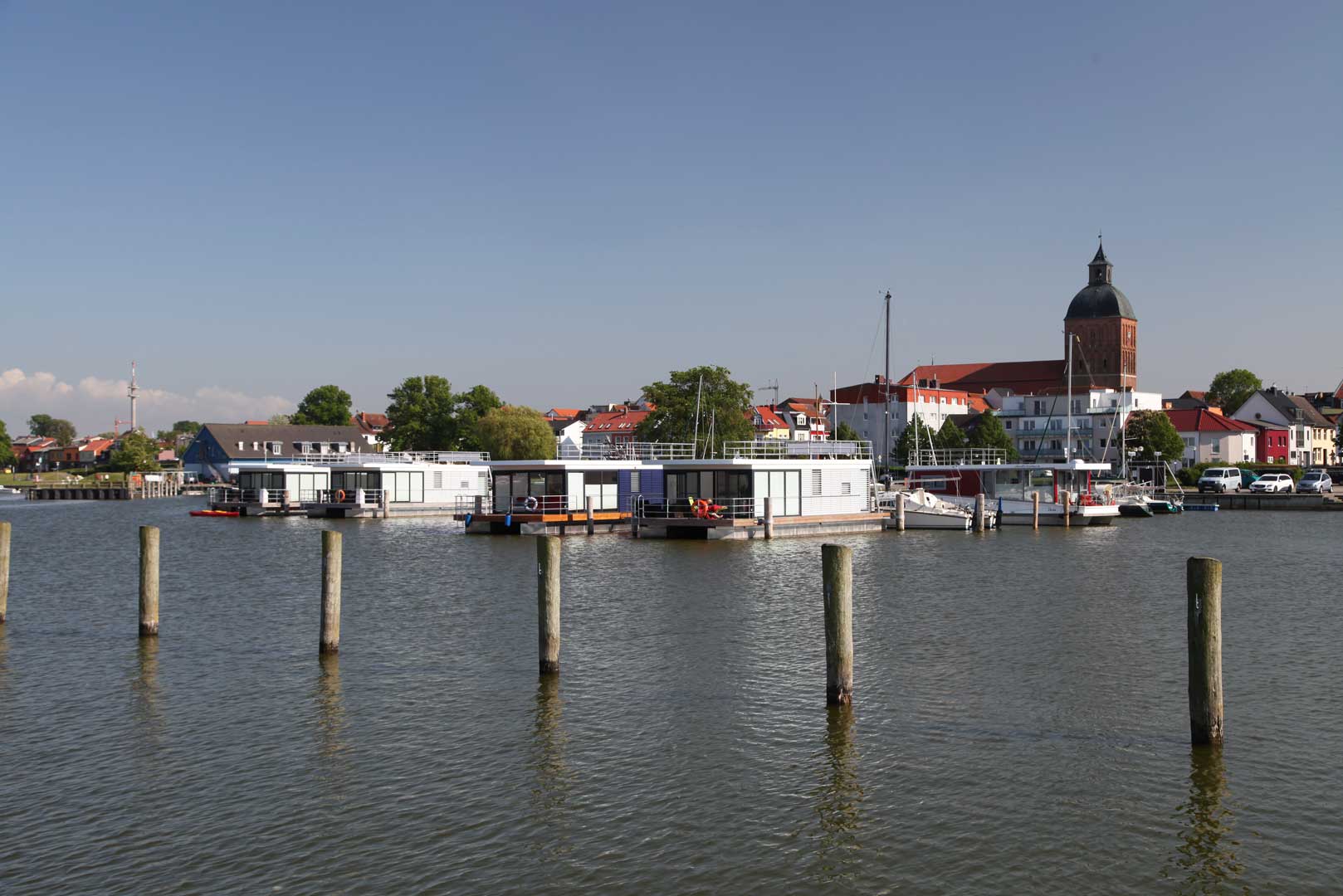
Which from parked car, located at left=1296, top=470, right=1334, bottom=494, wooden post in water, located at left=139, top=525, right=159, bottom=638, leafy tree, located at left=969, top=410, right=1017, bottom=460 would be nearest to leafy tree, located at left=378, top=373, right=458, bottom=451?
leafy tree, located at left=969, top=410, right=1017, bottom=460

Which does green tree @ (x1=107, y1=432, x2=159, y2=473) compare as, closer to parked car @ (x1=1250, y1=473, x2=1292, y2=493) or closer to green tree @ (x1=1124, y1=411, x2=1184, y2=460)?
green tree @ (x1=1124, y1=411, x2=1184, y2=460)

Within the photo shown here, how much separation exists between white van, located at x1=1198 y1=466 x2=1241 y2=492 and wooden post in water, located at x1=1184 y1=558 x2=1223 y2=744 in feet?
337

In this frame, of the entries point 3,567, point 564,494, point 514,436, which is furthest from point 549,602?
point 514,436

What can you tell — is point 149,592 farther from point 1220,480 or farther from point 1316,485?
point 1220,480

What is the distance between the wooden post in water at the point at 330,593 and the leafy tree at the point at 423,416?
118 meters

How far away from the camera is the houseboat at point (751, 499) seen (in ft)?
194

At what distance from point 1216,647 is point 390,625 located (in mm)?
21532

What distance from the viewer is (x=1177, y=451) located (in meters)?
138

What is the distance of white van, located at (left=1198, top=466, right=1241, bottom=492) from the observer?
11275cm

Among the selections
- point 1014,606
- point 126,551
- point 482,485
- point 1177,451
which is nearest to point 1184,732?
point 1014,606

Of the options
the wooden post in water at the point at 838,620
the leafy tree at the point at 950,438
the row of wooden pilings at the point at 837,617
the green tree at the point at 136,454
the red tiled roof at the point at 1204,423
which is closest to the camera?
the row of wooden pilings at the point at 837,617

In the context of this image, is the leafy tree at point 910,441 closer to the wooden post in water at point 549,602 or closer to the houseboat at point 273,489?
the houseboat at point 273,489

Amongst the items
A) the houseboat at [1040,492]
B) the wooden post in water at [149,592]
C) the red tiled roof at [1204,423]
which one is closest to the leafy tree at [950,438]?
the red tiled roof at [1204,423]

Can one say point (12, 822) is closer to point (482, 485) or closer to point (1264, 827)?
point (1264, 827)
